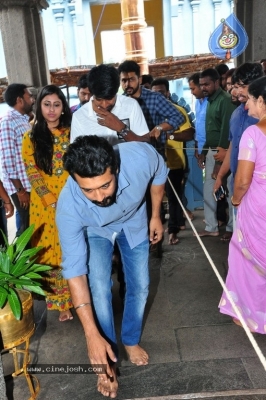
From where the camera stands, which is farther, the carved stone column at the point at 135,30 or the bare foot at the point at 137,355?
the carved stone column at the point at 135,30

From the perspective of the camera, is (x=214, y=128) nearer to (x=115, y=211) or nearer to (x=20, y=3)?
→ (x=115, y=211)

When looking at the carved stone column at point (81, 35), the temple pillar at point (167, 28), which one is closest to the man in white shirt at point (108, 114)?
the carved stone column at point (81, 35)

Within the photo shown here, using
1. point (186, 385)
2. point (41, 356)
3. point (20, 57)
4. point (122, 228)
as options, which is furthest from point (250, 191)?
point (20, 57)

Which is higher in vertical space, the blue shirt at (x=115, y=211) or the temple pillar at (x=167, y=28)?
the temple pillar at (x=167, y=28)

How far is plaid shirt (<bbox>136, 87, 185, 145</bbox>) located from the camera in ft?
11.5

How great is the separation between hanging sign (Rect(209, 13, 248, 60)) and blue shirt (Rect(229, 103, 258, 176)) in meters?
2.75

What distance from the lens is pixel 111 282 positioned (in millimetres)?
2252

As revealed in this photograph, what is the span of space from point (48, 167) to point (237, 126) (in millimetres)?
1478

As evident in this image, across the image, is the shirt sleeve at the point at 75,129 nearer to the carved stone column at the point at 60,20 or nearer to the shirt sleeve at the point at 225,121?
the shirt sleeve at the point at 225,121

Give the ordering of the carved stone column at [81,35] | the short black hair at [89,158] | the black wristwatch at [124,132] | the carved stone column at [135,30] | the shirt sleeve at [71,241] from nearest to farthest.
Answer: the short black hair at [89,158]
the shirt sleeve at [71,241]
the black wristwatch at [124,132]
the carved stone column at [135,30]
the carved stone column at [81,35]

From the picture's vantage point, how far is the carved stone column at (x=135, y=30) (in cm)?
851

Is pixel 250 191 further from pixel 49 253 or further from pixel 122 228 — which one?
pixel 49 253

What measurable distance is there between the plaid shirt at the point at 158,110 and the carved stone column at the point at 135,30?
17.5ft

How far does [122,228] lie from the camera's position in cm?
226
